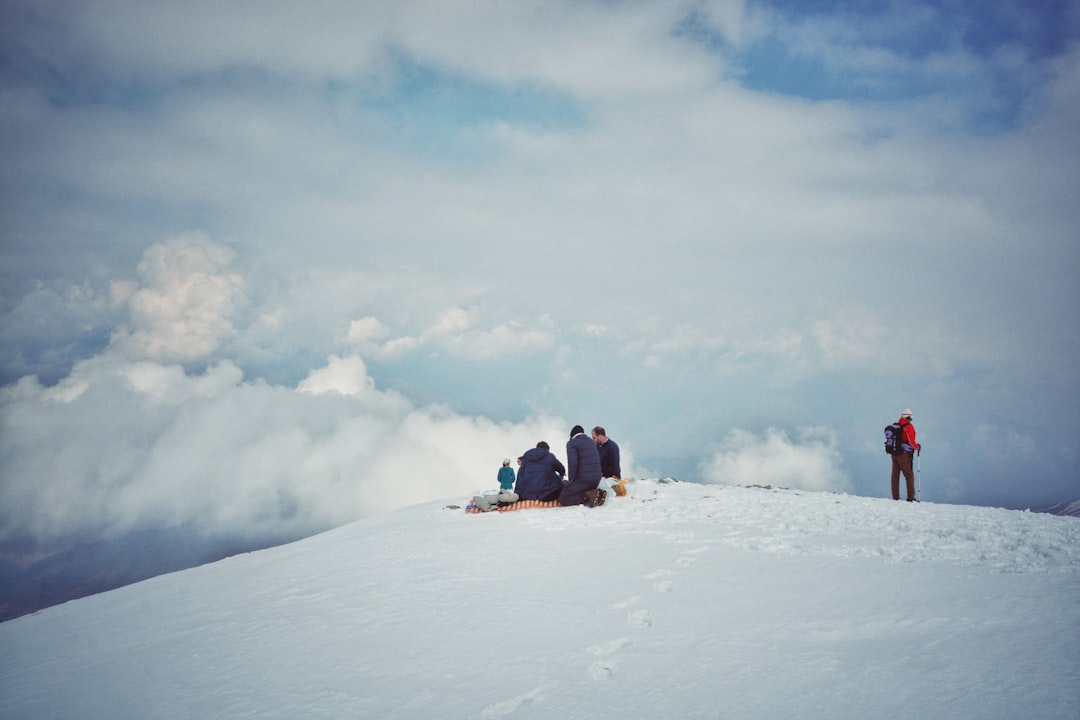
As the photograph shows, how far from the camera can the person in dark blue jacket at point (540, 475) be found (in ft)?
55.9

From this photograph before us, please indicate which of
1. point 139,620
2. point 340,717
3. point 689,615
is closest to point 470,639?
point 340,717

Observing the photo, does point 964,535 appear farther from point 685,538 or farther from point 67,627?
point 67,627

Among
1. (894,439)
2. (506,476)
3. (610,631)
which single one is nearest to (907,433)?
(894,439)

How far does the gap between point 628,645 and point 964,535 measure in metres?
7.85

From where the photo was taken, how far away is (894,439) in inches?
763

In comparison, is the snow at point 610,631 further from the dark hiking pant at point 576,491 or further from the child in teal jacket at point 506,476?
the child in teal jacket at point 506,476

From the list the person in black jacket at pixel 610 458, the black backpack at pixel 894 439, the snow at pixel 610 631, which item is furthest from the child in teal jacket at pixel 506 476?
the black backpack at pixel 894 439

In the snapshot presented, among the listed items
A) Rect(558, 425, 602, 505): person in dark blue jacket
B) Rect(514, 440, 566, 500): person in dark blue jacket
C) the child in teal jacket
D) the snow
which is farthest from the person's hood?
the child in teal jacket

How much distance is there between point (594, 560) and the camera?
1050 centimetres

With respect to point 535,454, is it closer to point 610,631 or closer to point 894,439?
point 610,631

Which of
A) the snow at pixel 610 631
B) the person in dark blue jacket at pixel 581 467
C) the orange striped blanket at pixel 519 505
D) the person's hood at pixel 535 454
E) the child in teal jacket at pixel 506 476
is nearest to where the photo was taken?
the snow at pixel 610 631

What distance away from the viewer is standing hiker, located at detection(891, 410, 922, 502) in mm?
18984

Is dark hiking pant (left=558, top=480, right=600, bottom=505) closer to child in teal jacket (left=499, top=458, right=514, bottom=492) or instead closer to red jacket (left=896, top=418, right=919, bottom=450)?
child in teal jacket (left=499, top=458, right=514, bottom=492)

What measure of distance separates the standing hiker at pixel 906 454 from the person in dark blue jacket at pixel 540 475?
11.2 m
